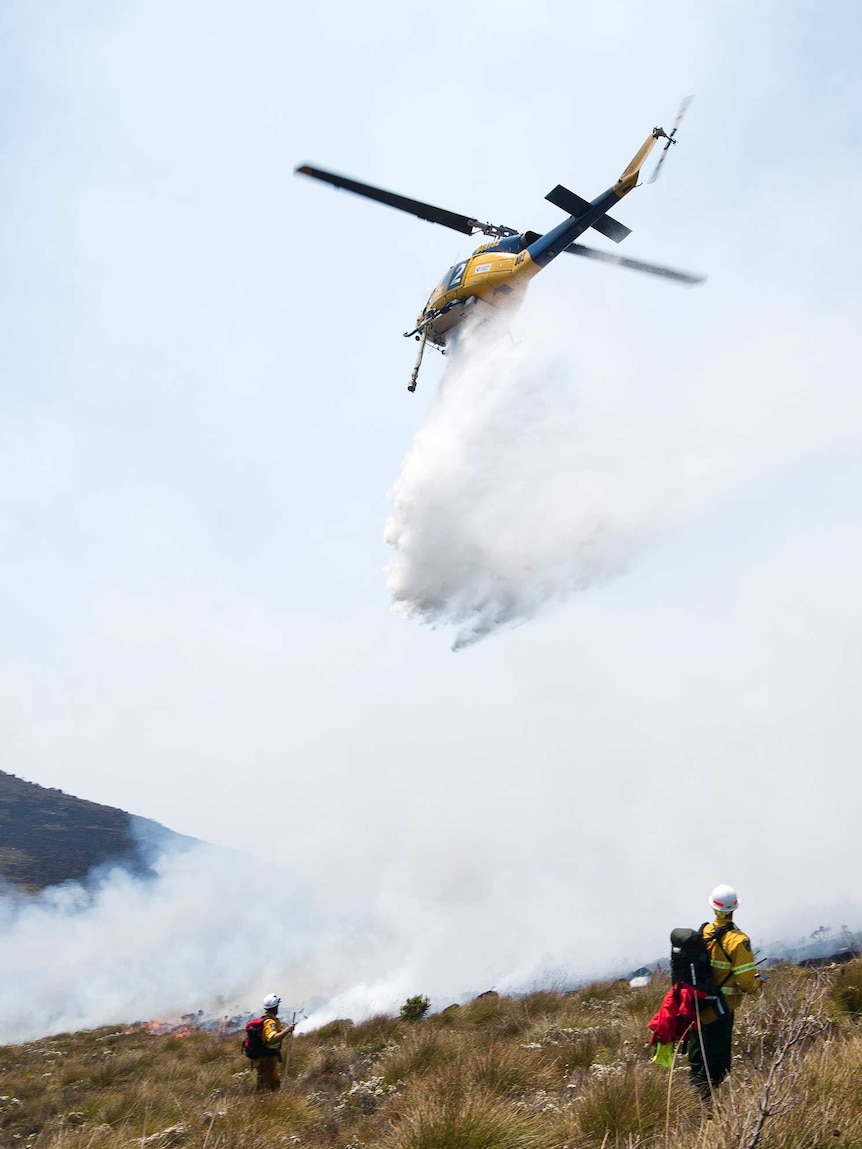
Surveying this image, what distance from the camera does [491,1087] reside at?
6.26 metres

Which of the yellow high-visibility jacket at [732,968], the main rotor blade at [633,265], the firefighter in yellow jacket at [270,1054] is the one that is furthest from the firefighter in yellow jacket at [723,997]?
the main rotor blade at [633,265]

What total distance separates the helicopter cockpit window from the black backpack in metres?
20.4

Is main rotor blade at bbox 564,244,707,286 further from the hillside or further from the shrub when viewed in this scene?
the hillside

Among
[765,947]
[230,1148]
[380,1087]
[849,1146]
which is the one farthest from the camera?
[765,947]

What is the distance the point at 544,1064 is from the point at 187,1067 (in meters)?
8.56

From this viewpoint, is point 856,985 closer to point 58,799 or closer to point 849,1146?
point 849,1146

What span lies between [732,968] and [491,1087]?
8.62ft

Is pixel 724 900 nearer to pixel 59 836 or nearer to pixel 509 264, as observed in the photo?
pixel 509 264

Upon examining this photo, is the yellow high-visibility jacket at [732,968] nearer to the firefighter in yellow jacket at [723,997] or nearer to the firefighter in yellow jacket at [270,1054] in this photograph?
the firefighter in yellow jacket at [723,997]

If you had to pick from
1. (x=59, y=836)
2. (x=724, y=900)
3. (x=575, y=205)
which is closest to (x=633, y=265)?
(x=575, y=205)

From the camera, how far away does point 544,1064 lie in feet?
24.6

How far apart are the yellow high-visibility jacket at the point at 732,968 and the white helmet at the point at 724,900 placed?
0.62 feet

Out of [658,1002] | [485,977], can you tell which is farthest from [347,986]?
[658,1002]

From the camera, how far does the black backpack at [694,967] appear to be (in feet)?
17.4
